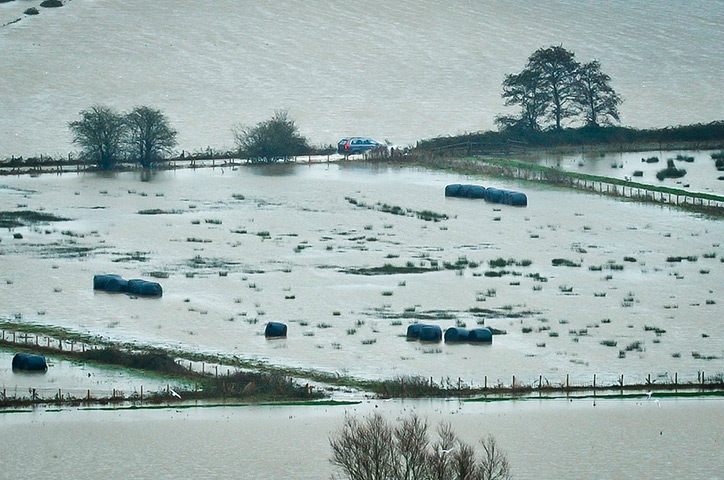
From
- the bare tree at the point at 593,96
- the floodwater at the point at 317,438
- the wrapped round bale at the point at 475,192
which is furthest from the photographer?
the bare tree at the point at 593,96

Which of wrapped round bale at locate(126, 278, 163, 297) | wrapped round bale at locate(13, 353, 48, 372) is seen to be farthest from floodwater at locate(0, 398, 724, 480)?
wrapped round bale at locate(126, 278, 163, 297)

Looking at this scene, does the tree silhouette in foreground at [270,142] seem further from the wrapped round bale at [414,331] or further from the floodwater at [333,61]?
the wrapped round bale at [414,331]

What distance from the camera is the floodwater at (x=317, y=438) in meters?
33.2

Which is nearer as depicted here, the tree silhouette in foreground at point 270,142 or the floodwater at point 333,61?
the tree silhouette in foreground at point 270,142

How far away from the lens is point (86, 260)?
55.8 m

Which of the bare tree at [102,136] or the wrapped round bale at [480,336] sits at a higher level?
the bare tree at [102,136]

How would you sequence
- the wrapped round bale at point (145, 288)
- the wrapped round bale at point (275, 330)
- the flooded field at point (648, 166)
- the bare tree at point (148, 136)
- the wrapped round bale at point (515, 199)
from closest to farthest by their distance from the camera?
the wrapped round bale at point (275, 330)
the wrapped round bale at point (145, 288)
the wrapped round bale at point (515, 199)
the flooded field at point (648, 166)
the bare tree at point (148, 136)

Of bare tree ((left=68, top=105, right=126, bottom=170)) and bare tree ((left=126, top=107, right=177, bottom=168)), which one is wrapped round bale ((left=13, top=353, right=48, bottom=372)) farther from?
bare tree ((left=126, top=107, right=177, bottom=168))

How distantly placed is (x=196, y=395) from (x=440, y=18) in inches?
3751

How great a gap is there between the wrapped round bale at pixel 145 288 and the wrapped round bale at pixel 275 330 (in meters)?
6.07

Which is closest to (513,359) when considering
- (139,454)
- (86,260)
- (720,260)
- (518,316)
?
(518,316)

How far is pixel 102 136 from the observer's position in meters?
78.5

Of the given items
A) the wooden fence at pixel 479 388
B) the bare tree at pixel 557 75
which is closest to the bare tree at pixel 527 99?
the bare tree at pixel 557 75

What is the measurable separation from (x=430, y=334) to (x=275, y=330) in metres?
3.96
